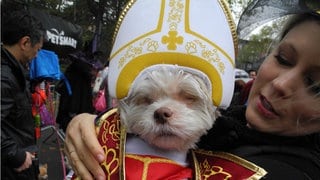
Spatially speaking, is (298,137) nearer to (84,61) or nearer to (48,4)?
(84,61)

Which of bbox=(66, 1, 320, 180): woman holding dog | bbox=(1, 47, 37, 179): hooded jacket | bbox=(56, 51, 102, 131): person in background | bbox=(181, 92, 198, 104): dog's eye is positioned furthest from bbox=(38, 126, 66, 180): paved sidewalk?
bbox=(181, 92, 198, 104): dog's eye

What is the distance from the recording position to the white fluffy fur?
5.69 ft

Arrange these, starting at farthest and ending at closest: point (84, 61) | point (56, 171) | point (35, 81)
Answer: point (84, 61), point (35, 81), point (56, 171)

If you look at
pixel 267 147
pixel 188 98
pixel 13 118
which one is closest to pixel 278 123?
pixel 267 147

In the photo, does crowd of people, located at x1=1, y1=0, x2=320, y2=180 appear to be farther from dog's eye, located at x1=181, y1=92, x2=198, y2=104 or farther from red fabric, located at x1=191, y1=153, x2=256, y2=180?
dog's eye, located at x1=181, y1=92, x2=198, y2=104

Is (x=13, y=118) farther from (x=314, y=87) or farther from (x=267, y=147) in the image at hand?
(x=314, y=87)

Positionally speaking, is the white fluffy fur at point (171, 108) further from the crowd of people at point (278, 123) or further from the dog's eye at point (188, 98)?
the crowd of people at point (278, 123)

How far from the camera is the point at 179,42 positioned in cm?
176

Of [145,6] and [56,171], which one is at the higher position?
[145,6]

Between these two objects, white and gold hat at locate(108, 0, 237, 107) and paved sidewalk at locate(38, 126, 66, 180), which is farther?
paved sidewalk at locate(38, 126, 66, 180)

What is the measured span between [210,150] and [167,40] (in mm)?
492

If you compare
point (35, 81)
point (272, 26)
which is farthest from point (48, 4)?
point (272, 26)

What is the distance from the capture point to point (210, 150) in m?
1.92

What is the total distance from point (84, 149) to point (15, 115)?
1.96 metres
